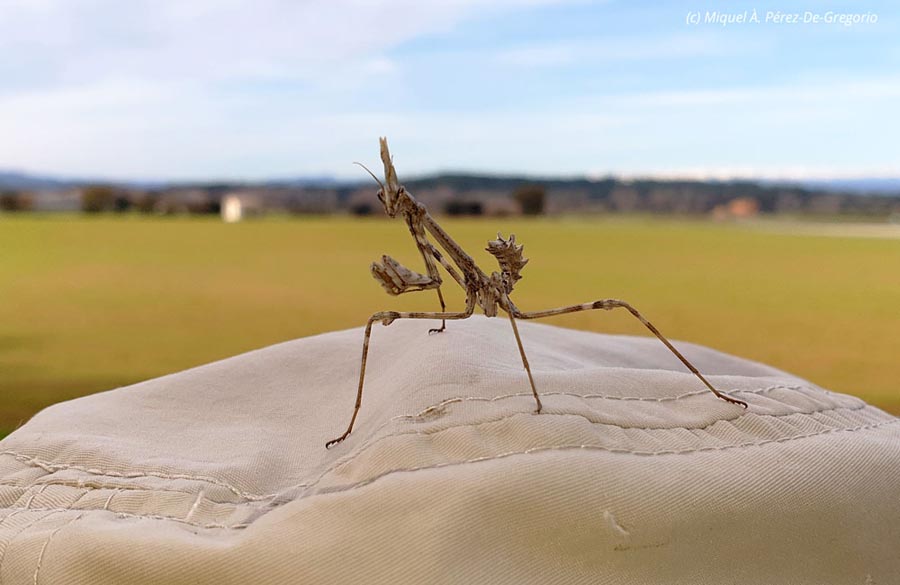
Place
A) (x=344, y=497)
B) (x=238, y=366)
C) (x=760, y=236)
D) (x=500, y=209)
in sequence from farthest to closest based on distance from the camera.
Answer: (x=760, y=236), (x=500, y=209), (x=238, y=366), (x=344, y=497)

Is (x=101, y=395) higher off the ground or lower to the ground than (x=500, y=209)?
lower

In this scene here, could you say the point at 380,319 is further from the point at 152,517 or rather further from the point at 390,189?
the point at 152,517

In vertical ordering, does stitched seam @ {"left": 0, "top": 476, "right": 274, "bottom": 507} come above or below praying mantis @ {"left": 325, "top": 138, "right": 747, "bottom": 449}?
below

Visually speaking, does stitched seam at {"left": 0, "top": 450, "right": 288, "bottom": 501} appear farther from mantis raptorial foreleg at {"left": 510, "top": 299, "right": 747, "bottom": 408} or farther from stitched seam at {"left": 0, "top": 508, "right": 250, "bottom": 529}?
mantis raptorial foreleg at {"left": 510, "top": 299, "right": 747, "bottom": 408}

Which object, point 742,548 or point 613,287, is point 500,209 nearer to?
point 613,287

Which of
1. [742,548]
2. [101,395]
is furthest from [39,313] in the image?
[742,548]

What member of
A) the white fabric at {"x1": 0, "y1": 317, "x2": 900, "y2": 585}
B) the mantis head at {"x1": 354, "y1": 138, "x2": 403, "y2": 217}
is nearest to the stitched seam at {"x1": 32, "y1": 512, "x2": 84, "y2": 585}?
the white fabric at {"x1": 0, "y1": 317, "x2": 900, "y2": 585}
